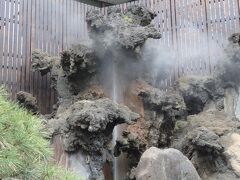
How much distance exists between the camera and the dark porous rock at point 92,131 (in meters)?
6.28

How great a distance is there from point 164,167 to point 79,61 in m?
3.11

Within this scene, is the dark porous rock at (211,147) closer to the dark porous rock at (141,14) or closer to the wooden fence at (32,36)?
the dark porous rock at (141,14)

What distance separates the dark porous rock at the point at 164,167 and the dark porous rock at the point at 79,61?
110 inches

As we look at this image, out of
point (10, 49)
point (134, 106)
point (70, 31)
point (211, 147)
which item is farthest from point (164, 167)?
point (70, 31)

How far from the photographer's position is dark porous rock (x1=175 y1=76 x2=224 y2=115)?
8.67m

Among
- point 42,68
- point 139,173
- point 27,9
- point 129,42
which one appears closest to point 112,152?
point 139,173

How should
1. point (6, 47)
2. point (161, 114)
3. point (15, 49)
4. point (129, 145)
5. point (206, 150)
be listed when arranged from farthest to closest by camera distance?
1. point (15, 49)
2. point (6, 47)
3. point (161, 114)
4. point (129, 145)
5. point (206, 150)

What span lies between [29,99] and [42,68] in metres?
0.89

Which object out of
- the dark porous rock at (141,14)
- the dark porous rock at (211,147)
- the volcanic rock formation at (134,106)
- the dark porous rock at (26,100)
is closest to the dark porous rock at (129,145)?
the volcanic rock formation at (134,106)

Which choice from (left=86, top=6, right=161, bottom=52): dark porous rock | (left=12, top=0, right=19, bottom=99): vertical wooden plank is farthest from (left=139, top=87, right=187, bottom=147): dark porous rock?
(left=12, top=0, right=19, bottom=99): vertical wooden plank

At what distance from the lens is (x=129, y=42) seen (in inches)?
308

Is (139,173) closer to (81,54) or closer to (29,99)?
(81,54)

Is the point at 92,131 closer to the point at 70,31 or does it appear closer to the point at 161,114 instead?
the point at 161,114

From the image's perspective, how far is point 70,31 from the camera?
10.2 meters
